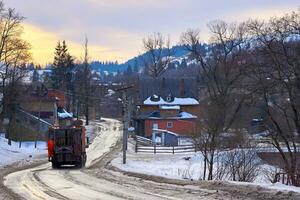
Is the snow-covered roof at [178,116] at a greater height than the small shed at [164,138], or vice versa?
the snow-covered roof at [178,116]

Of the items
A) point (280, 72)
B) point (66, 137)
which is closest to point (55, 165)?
point (66, 137)

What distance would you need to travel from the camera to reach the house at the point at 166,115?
88500 mm

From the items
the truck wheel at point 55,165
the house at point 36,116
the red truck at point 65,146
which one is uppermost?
the house at point 36,116

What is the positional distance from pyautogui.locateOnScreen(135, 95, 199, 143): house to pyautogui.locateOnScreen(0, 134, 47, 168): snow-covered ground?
2049cm

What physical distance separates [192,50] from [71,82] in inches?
1680

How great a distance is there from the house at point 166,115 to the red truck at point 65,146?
48.7 m

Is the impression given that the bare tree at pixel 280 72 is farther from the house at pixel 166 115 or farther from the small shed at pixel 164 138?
the house at pixel 166 115

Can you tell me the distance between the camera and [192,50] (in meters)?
89.5

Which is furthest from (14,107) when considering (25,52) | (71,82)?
(71,82)

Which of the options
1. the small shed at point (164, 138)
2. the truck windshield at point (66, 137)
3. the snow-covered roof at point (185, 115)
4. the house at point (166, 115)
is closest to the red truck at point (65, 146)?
the truck windshield at point (66, 137)

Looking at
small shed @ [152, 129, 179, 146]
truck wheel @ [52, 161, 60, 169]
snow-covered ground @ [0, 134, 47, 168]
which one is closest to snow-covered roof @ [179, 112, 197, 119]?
small shed @ [152, 129, 179, 146]

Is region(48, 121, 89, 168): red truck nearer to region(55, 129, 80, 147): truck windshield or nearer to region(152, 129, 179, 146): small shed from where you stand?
region(55, 129, 80, 147): truck windshield

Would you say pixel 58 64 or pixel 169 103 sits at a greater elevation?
pixel 58 64

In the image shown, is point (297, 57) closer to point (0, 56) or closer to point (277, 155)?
point (277, 155)
